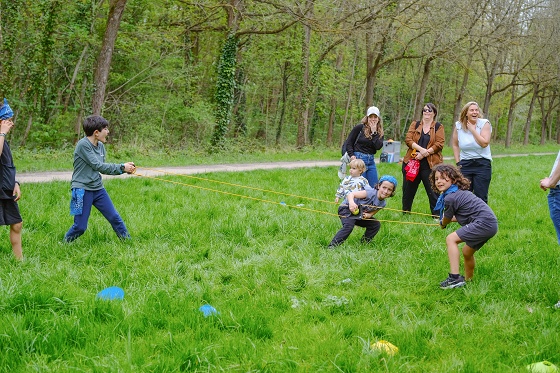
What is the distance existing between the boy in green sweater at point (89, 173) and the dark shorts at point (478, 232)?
3852 millimetres

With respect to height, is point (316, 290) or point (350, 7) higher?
point (350, 7)

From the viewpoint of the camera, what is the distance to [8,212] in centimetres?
526

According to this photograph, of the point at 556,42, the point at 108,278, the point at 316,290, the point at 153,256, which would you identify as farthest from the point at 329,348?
the point at 556,42

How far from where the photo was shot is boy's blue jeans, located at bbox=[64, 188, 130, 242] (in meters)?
6.09

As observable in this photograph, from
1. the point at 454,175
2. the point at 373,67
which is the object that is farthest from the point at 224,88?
the point at 454,175

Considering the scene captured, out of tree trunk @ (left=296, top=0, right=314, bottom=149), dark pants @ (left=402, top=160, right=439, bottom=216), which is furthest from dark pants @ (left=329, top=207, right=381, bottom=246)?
tree trunk @ (left=296, top=0, right=314, bottom=149)

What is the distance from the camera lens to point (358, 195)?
6.25 meters

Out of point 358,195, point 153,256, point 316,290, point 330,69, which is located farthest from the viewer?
point 330,69

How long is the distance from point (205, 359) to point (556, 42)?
1259 inches

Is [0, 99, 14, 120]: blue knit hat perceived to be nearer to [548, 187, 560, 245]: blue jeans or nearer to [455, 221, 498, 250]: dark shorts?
[455, 221, 498, 250]: dark shorts

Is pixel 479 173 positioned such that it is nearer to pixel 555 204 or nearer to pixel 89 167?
pixel 555 204

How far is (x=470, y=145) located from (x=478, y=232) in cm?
280

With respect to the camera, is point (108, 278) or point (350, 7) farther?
point (350, 7)

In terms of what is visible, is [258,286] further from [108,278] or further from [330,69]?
[330,69]
